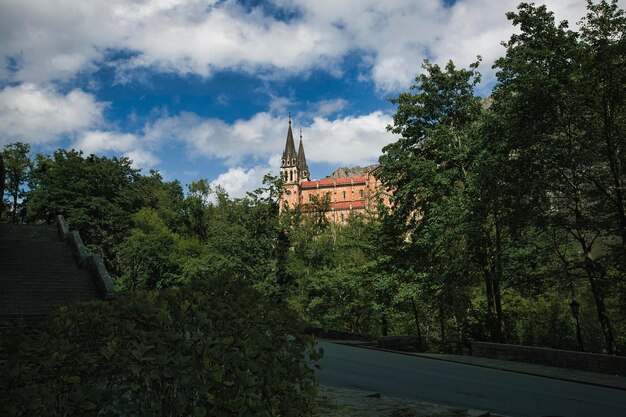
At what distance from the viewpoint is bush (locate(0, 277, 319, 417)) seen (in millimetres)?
2387

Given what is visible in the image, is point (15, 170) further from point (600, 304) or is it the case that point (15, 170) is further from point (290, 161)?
point (290, 161)

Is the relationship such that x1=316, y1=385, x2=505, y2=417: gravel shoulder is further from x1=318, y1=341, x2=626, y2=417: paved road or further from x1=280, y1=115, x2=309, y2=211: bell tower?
x1=280, y1=115, x2=309, y2=211: bell tower

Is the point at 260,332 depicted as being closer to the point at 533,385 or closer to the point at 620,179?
the point at 533,385

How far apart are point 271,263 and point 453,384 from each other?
88.5 ft

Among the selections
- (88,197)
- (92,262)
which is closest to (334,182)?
(88,197)

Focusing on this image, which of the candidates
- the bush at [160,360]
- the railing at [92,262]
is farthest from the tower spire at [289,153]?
the bush at [160,360]

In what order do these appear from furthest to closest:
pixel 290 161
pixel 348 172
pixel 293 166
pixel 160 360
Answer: pixel 348 172
pixel 290 161
pixel 293 166
pixel 160 360

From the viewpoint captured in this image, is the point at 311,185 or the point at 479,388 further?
the point at 311,185

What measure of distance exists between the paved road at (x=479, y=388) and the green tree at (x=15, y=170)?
5051 cm

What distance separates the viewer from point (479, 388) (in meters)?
9.69

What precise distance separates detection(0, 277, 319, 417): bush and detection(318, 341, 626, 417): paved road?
560 cm

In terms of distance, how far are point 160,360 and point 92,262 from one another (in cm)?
1664

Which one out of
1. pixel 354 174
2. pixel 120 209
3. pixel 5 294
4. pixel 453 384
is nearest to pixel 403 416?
pixel 453 384

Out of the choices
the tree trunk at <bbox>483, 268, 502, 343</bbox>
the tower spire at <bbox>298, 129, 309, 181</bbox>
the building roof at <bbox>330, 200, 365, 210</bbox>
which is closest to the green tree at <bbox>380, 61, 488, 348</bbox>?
the tree trunk at <bbox>483, 268, 502, 343</bbox>
